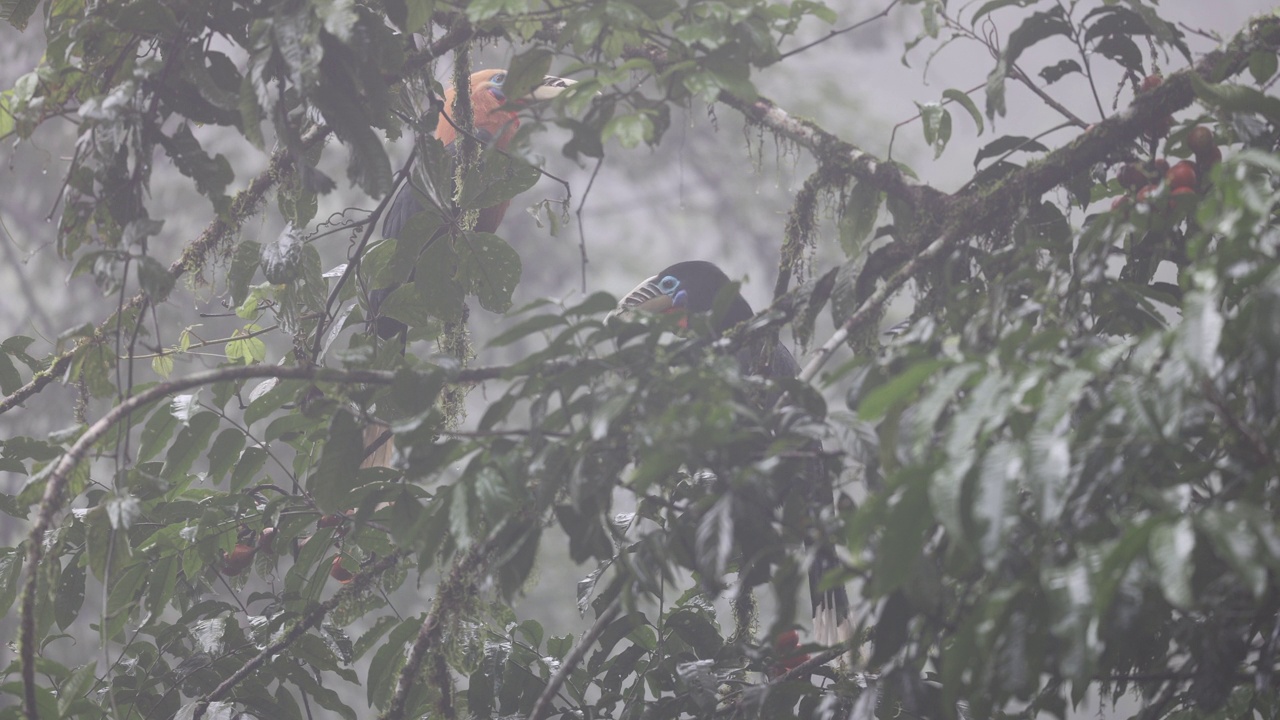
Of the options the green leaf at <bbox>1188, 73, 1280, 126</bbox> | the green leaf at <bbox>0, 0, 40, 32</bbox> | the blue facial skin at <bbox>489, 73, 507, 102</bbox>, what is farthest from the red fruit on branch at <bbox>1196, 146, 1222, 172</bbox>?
the blue facial skin at <bbox>489, 73, 507, 102</bbox>

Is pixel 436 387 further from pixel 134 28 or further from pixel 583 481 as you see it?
pixel 134 28

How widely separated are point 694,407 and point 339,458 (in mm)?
501

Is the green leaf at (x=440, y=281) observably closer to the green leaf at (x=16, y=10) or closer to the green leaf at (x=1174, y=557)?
the green leaf at (x=16, y=10)

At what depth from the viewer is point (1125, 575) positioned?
664mm

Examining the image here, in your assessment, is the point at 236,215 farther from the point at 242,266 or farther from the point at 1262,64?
the point at 1262,64

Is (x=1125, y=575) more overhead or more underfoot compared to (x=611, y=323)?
more underfoot

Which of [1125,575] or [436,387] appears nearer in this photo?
[1125,575]

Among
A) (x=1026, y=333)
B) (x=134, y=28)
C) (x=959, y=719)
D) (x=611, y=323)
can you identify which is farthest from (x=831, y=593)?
(x=134, y=28)

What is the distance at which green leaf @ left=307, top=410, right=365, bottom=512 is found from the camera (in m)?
1.19

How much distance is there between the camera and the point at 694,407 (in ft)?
2.92

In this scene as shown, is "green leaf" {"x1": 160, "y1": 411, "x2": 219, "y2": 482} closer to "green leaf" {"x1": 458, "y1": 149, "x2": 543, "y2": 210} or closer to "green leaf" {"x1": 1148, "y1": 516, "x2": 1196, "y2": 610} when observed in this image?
"green leaf" {"x1": 458, "y1": 149, "x2": 543, "y2": 210}

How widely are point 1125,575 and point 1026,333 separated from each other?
0.23 meters

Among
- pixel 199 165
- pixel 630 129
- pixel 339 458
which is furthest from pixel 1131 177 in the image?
pixel 199 165

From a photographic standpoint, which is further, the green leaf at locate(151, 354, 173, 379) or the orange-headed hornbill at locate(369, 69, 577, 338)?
the orange-headed hornbill at locate(369, 69, 577, 338)
